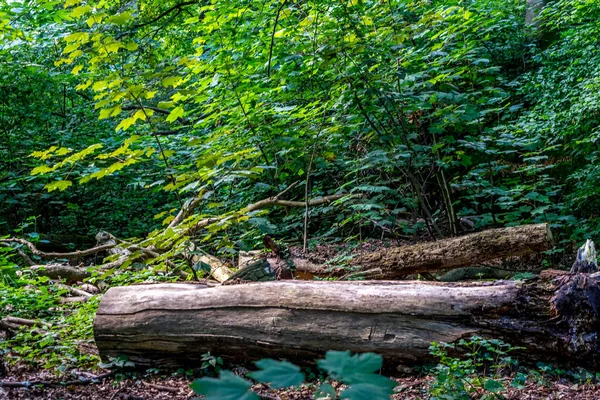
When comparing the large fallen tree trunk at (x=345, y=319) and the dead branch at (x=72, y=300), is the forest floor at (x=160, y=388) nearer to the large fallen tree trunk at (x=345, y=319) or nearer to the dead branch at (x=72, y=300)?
the large fallen tree trunk at (x=345, y=319)

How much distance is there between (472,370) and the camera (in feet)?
8.57

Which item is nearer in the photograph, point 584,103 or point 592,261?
point 592,261

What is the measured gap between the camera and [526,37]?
937 cm

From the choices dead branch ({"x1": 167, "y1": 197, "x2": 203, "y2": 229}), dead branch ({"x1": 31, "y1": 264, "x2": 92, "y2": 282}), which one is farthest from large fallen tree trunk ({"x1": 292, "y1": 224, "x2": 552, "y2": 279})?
dead branch ({"x1": 31, "y1": 264, "x2": 92, "y2": 282})

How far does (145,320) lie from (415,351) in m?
1.76

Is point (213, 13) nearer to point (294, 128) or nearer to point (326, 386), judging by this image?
point (294, 128)

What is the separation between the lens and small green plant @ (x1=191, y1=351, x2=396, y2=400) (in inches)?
→ 33.9

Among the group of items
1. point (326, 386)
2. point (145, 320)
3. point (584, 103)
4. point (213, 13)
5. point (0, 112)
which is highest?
point (213, 13)

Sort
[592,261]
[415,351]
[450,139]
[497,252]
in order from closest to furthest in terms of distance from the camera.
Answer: [415,351] → [592,261] → [497,252] → [450,139]

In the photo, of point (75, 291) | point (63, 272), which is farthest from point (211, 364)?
point (63, 272)

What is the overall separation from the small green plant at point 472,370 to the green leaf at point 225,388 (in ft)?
5.38

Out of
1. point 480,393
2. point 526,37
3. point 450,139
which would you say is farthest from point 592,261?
point 526,37

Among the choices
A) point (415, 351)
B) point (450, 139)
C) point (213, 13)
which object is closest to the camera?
point (415, 351)

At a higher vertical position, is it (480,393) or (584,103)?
(584,103)
